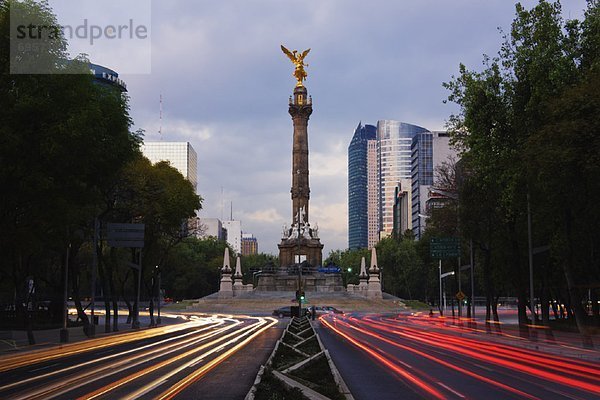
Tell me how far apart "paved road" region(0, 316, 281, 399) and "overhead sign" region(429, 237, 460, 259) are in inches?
1054

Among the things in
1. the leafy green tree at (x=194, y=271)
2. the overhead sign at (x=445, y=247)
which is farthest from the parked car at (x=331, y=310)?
the leafy green tree at (x=194, y=271)

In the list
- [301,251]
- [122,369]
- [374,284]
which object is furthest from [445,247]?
[374,284]

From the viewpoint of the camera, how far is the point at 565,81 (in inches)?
1464

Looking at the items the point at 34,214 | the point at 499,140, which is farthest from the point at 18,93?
the point at 499,140

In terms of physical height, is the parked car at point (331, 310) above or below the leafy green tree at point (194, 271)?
below

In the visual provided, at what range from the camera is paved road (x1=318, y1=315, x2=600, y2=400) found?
1712cm

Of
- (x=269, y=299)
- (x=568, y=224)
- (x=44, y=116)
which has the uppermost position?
(x=44, y=116)

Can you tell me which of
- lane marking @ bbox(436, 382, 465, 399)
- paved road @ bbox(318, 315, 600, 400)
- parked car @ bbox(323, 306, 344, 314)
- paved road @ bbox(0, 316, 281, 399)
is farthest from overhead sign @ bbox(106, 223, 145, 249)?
parked car @ bbox(323, 306, 344, 314)

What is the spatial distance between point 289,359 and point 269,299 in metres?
85.5

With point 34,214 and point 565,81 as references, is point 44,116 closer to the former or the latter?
point 34,214

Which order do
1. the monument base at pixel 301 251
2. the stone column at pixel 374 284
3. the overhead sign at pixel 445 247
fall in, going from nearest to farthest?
the overhead sign at pixel 445 247 < the stone column at pixel 374 284 < the monument base at pixel 301 251

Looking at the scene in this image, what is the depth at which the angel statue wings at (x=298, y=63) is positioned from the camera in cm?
12044

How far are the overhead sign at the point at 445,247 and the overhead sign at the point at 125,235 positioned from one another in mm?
25377

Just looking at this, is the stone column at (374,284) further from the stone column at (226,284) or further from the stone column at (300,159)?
the stone column at (226,284)
